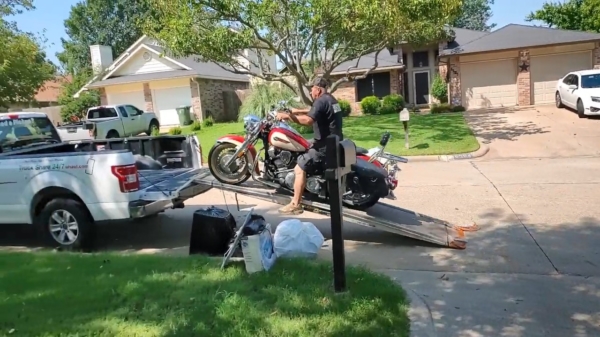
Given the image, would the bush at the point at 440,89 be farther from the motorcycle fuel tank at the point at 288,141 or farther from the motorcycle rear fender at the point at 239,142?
the motorcycle fuel tank at the point at 288,141

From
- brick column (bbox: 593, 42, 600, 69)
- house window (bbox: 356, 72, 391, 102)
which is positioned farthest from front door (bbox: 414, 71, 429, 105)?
brick column (bbox: 593, 42, 600, 69)

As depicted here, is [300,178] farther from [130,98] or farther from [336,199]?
[130,98]

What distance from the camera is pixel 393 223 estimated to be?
643cm

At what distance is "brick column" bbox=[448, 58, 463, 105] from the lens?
998 inches

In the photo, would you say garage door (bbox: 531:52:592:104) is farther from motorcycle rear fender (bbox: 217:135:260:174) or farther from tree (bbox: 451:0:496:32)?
tree (bbox: 451:0:496:32)

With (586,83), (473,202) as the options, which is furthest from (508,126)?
(473,202)

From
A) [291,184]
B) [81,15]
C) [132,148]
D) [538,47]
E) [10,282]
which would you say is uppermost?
[81,15]

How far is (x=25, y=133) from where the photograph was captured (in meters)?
8.45

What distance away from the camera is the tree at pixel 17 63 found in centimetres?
2234

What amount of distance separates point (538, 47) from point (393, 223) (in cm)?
2107

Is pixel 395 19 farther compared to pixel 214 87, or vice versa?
pixel 214 87

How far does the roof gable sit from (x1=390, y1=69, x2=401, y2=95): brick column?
3.05 m

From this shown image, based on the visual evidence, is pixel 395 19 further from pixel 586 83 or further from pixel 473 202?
pixel 586 83

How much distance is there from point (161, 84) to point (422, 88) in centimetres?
1447
